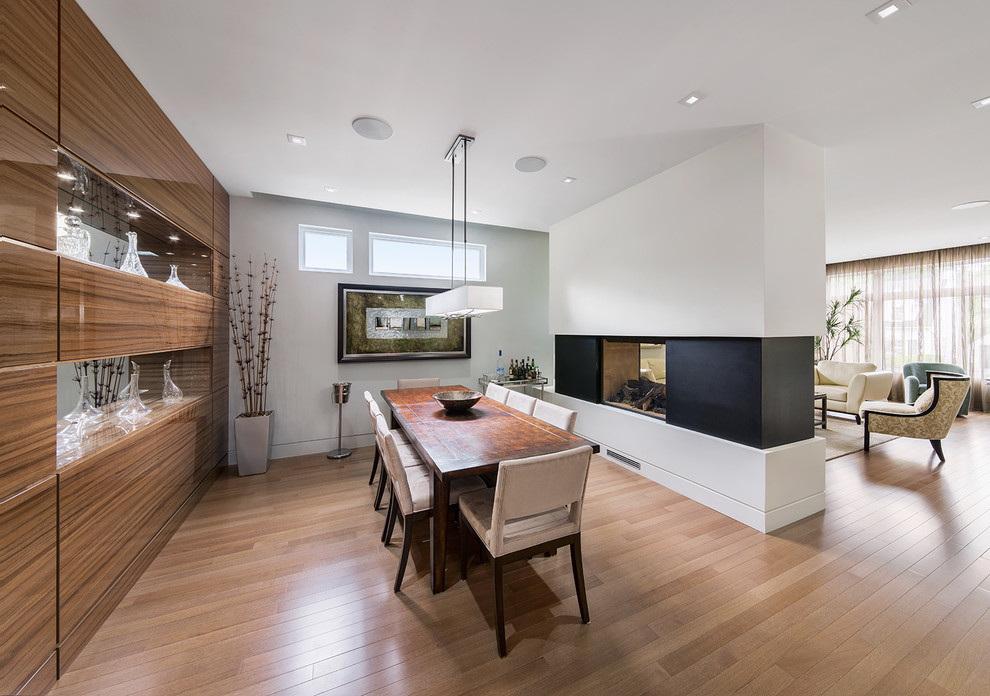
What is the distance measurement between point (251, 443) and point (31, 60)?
3.07 metres

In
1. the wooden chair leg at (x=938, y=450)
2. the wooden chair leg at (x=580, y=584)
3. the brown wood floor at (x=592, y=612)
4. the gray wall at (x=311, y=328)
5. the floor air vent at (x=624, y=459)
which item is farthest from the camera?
the gray wall at (x=311, y=328)

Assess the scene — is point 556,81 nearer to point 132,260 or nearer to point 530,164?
point 530,164

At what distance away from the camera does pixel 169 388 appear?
2826mm

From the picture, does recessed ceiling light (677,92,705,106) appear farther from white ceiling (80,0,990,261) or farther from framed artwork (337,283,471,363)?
framed artwork (337,283,471,363)

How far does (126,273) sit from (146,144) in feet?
2.67

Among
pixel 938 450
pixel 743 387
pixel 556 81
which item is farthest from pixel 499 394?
pixel 938 450

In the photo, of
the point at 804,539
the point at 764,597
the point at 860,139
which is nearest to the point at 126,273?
the point at 764,597

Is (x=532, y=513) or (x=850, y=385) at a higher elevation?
(x=850, y=385)

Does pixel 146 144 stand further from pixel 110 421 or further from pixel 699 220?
pixel 699 220

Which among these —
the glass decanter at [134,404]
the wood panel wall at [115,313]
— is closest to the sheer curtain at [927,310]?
the wood panel wall at [115,313]

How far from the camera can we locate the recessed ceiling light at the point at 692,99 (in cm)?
213

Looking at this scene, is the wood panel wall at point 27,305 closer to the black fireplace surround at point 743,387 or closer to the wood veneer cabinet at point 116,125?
the wood veneer cabinet at point 116,125

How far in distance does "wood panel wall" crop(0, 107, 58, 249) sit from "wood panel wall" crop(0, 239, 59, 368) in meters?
0.06

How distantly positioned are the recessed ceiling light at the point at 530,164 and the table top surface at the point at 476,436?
2.06m
